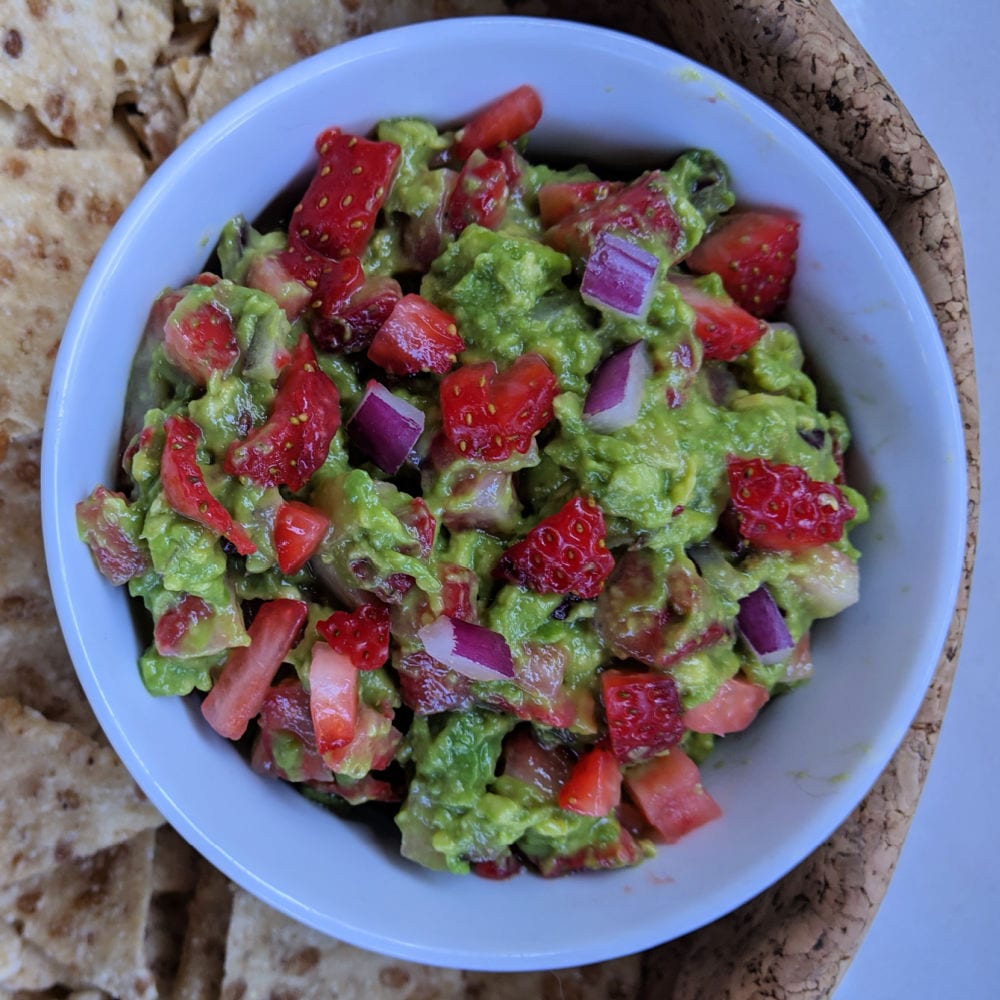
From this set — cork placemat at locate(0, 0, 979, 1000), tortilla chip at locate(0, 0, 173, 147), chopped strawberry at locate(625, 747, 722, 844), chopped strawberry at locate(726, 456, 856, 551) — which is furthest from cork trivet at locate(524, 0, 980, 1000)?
tortilla chip at locate(0, 0, 173, 147)

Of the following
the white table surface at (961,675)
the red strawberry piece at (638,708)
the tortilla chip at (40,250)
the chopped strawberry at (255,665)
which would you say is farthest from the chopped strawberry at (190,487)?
the white table surface at (961,675)

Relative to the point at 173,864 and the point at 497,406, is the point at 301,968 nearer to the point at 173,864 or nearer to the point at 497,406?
the point at 173,864

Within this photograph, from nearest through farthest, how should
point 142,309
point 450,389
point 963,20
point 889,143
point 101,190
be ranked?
point 450,389 → point 142,309 → point 889,143 → point 101,190 → point 963,20

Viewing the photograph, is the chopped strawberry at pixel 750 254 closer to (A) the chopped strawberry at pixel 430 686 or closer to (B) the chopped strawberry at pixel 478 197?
(B) the chopped strawberry at pixel 478 197

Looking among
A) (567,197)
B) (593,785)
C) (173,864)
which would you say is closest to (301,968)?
(173,864)

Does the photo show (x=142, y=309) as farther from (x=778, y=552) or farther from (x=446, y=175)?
A: (x=778, y=552)

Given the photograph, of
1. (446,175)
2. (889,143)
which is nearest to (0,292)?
(446,175)

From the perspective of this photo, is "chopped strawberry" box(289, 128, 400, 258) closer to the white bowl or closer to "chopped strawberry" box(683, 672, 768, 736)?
the white bowl
